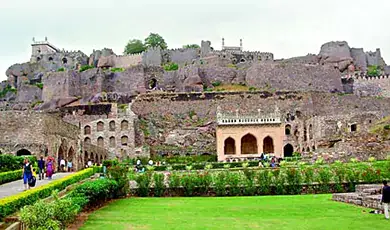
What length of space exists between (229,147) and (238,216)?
41.3 meters

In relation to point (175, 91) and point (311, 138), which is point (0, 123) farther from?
point (175, 91)

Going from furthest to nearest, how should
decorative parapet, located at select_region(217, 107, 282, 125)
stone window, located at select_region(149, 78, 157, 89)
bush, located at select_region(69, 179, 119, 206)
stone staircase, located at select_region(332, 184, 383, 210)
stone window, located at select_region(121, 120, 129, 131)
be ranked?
stone window, located at select_region(149, 78, 157, 89) → stone window, located at select_region(121, 120, 129, 131) → decorative parapet, located at select_region(217, 107, 282, 125) → bush, located at select_region(69, 179, 119, 206) → stone staircase, located at select_region(332, 184, 383, 210)

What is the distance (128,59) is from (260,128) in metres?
32.4

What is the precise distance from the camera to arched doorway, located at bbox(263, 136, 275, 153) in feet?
191

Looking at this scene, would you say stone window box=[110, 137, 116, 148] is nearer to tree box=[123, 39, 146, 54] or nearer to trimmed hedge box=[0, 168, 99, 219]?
trimmed hedge box=[0, 168, 99, 219]

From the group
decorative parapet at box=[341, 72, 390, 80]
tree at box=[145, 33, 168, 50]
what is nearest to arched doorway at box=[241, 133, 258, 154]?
decorative parapet at box=[341, 72, 390, 80]

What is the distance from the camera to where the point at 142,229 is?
1518 cm

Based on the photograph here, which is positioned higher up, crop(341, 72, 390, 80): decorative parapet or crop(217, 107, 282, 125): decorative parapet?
crop(341, 72, 390, 80): decorative parapet

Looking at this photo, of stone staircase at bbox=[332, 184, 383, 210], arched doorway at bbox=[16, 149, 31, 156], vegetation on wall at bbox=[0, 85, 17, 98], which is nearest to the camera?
stone staircase at bbox=[332, 184, 383, 210]

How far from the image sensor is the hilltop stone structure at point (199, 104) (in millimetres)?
47562

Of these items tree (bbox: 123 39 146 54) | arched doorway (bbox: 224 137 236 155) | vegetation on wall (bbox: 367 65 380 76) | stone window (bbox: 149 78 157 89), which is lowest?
arched doorway (bbox: 224 137 236 155)

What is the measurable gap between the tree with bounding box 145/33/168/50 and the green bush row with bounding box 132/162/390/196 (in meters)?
71.1

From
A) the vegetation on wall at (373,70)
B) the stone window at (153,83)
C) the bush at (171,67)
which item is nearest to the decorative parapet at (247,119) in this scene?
the stone window at (153,83)

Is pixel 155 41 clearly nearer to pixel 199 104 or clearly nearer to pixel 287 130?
pixel 199 104
